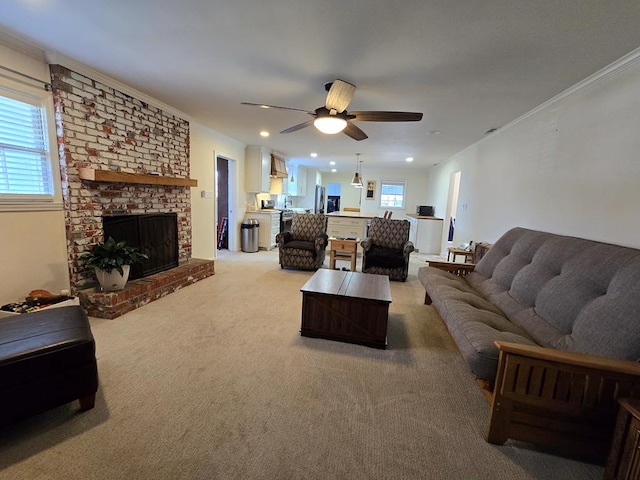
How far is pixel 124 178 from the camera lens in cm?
298

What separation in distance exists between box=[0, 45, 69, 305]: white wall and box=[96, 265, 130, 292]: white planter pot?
322mm

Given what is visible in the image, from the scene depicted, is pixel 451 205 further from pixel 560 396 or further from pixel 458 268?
pixel 560 396

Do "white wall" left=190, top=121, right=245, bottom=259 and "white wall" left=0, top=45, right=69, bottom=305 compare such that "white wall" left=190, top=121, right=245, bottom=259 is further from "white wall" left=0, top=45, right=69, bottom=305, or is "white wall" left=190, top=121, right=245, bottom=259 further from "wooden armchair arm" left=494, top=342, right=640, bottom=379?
"wooden armchair arm" left=494, top=342, right=640, bottom=379

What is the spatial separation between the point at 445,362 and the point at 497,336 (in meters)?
0.69

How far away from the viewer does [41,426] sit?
1470 mm

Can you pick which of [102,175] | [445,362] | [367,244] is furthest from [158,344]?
[367,244]

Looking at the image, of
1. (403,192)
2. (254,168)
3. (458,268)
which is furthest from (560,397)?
(403,192)

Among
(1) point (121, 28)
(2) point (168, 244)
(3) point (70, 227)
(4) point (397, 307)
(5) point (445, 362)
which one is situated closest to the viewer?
(1) point (121, 28)

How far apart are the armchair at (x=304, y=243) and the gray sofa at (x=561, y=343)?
2644mm

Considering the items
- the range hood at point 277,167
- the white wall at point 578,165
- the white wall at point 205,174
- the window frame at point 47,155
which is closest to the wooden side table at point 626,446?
the white wall at point 578,165

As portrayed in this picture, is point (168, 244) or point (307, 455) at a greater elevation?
point (168, 244)

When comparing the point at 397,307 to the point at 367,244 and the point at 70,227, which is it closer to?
the point at 367,244

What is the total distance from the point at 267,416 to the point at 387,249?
339 cm

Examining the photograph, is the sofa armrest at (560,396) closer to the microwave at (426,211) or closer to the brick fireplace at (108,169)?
the brick fireplace at (108,169)
